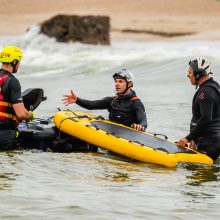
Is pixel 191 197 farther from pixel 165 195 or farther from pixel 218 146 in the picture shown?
pixel 218 146

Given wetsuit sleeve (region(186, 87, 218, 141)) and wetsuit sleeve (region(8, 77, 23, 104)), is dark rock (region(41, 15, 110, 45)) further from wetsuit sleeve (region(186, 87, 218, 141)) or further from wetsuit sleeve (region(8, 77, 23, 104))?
wetsuit sleeve (region(186, 87, 218, 141))

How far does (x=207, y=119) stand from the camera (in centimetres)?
920

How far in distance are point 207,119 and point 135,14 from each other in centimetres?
4320

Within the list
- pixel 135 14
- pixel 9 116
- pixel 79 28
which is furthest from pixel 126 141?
pixel 135 14

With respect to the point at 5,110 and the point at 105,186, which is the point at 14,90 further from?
the point at 105,186

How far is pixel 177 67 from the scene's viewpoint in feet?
79.3

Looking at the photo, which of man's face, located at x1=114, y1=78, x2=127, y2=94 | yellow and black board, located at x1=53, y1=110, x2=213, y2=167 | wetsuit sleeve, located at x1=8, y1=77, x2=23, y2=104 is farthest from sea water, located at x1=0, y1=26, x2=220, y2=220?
man's face, located at x1=114, y1=78, x2=127, y2=94

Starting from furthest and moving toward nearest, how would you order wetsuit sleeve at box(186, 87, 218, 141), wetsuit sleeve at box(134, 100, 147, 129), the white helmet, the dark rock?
the dark rock < wetsuit sleeve at box(134, 100, 147, 129) < the white helmet < wetsuit sleeve at box(186, 87, 218, 141)

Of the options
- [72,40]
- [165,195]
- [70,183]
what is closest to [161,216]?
[165,195]

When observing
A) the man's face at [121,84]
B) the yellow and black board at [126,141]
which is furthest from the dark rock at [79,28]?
the yellow and black board at [126,141]

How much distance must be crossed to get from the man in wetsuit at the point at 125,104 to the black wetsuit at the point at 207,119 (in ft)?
2.46

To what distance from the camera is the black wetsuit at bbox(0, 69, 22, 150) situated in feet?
30.3

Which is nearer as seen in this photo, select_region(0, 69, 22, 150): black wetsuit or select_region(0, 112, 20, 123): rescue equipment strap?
select_region(0, 69, 22, 150): black wetsuit

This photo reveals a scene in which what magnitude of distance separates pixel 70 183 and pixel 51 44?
24717 mm
